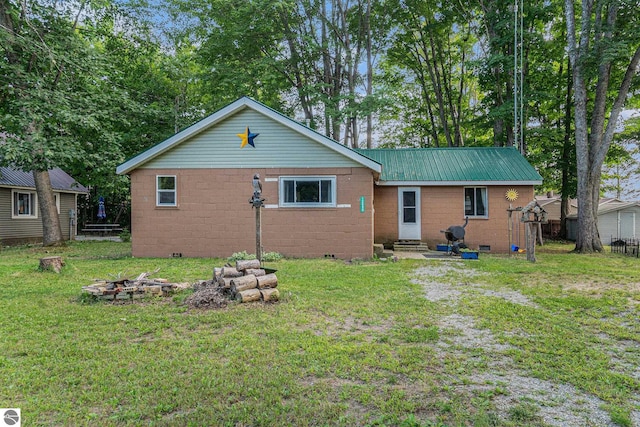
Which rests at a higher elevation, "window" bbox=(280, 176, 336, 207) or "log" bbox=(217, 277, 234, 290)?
"window" bbox=(280, 176, 336, 207)

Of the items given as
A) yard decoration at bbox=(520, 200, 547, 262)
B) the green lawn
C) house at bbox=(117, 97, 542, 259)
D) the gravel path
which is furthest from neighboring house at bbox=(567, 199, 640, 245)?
the gravel path

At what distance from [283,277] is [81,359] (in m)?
4.50

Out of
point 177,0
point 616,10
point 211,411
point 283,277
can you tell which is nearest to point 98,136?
point 177,0

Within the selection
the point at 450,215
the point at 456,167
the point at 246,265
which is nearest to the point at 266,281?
the point at 246,265

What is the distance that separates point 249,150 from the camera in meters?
11.1

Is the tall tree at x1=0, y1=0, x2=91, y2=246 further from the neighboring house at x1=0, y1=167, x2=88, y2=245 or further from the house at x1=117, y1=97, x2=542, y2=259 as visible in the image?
the house at x1=117, y1=97, x2=542, y2=259

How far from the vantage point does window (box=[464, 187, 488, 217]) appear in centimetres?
1309

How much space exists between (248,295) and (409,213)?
9.12 metres

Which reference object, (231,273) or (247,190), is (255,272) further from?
(247,190)

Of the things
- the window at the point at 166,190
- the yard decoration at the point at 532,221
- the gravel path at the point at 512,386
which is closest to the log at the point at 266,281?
the gravel path at the point at 512,386

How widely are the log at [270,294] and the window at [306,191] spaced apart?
18.1 feet

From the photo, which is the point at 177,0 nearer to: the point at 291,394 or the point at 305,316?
the point at 305,316

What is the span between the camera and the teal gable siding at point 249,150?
11039 mm

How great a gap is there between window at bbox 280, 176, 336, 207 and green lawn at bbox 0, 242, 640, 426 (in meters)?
4.56
